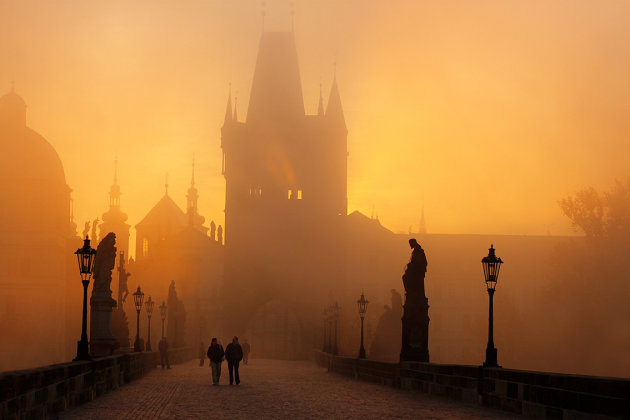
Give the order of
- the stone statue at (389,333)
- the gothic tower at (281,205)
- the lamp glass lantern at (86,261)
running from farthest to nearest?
the gothic tower at (281,205) → the stone statue at (389,333) → the lamp glass lantern at (86,261)

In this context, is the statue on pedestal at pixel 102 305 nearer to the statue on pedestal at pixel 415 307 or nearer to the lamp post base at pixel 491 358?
the statue on pedestal at pixel 415 307

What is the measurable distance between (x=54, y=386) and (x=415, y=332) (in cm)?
1444

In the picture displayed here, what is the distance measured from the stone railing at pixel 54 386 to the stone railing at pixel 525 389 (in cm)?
722

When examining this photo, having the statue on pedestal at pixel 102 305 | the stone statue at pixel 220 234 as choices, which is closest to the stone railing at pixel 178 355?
the statue on pedestal at pixel 102 305

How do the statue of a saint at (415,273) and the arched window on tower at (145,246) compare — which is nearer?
the statue of a saint at (415,273)

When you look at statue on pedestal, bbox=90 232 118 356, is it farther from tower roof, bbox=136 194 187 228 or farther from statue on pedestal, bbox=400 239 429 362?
tower roof, bbox=136 194 187 228

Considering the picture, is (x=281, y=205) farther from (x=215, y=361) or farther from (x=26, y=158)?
(x=215, y=361)

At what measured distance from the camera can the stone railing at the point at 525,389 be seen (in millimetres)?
13422

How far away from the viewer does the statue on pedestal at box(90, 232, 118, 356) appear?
3155cm

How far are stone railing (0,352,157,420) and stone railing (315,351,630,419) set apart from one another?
7224 mm

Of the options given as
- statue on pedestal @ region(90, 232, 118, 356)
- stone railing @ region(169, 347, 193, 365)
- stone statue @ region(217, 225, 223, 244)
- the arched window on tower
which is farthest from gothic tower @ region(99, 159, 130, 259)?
statue on pedestal @ region(90, 232, 118, 356)

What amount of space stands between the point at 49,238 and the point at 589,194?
212 ft

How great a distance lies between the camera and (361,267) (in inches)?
4616

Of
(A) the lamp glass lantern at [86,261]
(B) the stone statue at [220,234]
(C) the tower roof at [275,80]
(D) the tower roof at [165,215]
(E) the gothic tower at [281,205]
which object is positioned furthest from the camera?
(D) the tower roof at [165,215]
